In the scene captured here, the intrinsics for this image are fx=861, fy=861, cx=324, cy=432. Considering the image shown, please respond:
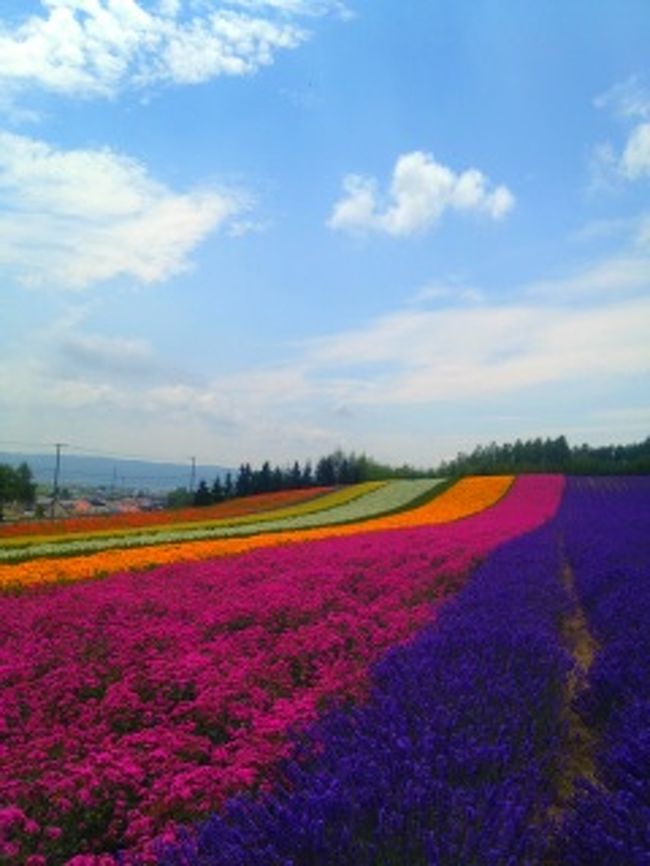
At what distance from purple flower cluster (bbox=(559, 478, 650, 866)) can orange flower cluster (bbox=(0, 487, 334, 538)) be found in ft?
59.1

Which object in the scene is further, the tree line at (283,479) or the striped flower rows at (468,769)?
the tree line at (283,479)

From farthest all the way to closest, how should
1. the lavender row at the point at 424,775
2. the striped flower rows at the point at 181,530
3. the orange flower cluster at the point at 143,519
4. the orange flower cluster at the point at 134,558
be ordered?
1. the orange flower cluster at the point at 143,519
2. the striped flower rows at the point at 181,530
3. the orange flower cluster at the point at 134,558
4. the lavender row at the point at 424,775

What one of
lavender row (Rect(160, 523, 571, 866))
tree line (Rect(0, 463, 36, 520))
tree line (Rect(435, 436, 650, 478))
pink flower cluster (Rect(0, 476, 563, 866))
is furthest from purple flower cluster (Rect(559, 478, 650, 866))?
tree line (Rect(0, 463, 36, 520))

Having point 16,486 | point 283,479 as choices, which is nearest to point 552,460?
point 283,479

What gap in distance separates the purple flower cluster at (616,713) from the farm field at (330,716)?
0.05ft

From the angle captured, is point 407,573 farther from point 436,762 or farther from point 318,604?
point 436,762

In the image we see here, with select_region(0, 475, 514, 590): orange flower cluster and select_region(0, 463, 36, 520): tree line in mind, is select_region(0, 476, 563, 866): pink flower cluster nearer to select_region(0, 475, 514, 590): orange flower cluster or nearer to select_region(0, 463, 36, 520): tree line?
select_region(0, 475, 514, 590): orange flower cluster

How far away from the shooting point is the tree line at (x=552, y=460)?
46016 millimetres

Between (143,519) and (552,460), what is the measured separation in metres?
29.4

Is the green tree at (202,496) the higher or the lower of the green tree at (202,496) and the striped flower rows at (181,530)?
the higher

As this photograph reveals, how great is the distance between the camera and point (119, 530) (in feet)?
90.0

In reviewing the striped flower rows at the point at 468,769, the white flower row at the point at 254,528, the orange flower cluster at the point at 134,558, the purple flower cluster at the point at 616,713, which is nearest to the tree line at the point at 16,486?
the white flower row at the point at 254,528

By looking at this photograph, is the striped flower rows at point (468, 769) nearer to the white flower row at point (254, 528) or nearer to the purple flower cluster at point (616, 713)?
the purple flower cluster at point (616, 713)

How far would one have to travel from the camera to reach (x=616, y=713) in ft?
15.8
